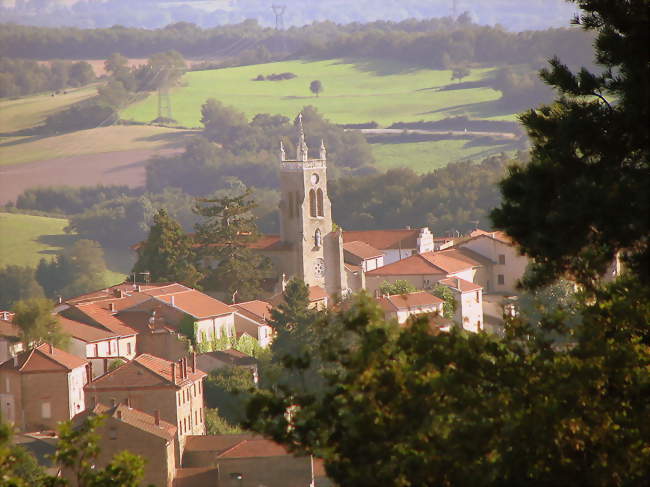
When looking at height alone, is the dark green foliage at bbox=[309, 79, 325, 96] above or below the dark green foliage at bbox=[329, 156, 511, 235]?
above

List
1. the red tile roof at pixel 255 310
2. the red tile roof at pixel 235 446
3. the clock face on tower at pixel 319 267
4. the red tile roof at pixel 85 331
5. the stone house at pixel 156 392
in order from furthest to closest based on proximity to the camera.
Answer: the clock face on tower at pixel 319 267
the red tile roof at pixel 255 310
the red tile roof at pixel 85 331
the stone house at pixel 156 392
the red tile roof at pixel 235 446

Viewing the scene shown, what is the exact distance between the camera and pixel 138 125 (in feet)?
458

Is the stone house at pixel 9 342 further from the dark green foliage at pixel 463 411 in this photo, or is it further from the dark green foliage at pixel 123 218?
the dark green foliage at pixel 123 218

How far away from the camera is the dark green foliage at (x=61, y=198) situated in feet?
396

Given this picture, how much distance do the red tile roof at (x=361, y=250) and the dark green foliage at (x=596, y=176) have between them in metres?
53.1

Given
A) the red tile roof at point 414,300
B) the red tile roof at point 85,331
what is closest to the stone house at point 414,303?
the red tile roof at point 414,300

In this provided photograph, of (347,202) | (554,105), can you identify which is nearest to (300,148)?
(347,202)

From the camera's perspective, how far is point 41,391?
132ft

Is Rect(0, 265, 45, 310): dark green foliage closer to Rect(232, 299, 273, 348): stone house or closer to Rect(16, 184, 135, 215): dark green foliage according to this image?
Rect(16, 184, 135, 215): dark green foliage

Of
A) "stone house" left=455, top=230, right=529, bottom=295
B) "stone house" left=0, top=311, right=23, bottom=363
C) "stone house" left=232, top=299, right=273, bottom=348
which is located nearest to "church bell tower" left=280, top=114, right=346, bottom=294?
"stone house" left=455, top=230, right=529, bottom=295

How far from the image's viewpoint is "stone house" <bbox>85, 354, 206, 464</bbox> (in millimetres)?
38125

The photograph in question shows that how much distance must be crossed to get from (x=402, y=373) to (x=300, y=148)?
5338 cm

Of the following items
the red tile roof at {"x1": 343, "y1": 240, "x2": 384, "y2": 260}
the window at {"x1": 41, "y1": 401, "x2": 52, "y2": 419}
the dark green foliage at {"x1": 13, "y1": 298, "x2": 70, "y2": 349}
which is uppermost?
the dark green foliage at {"x1": 13, "y1": 298, "x2": 70, "y2": 349}

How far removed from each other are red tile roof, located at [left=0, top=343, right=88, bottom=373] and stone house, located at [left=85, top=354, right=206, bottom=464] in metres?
1.57
